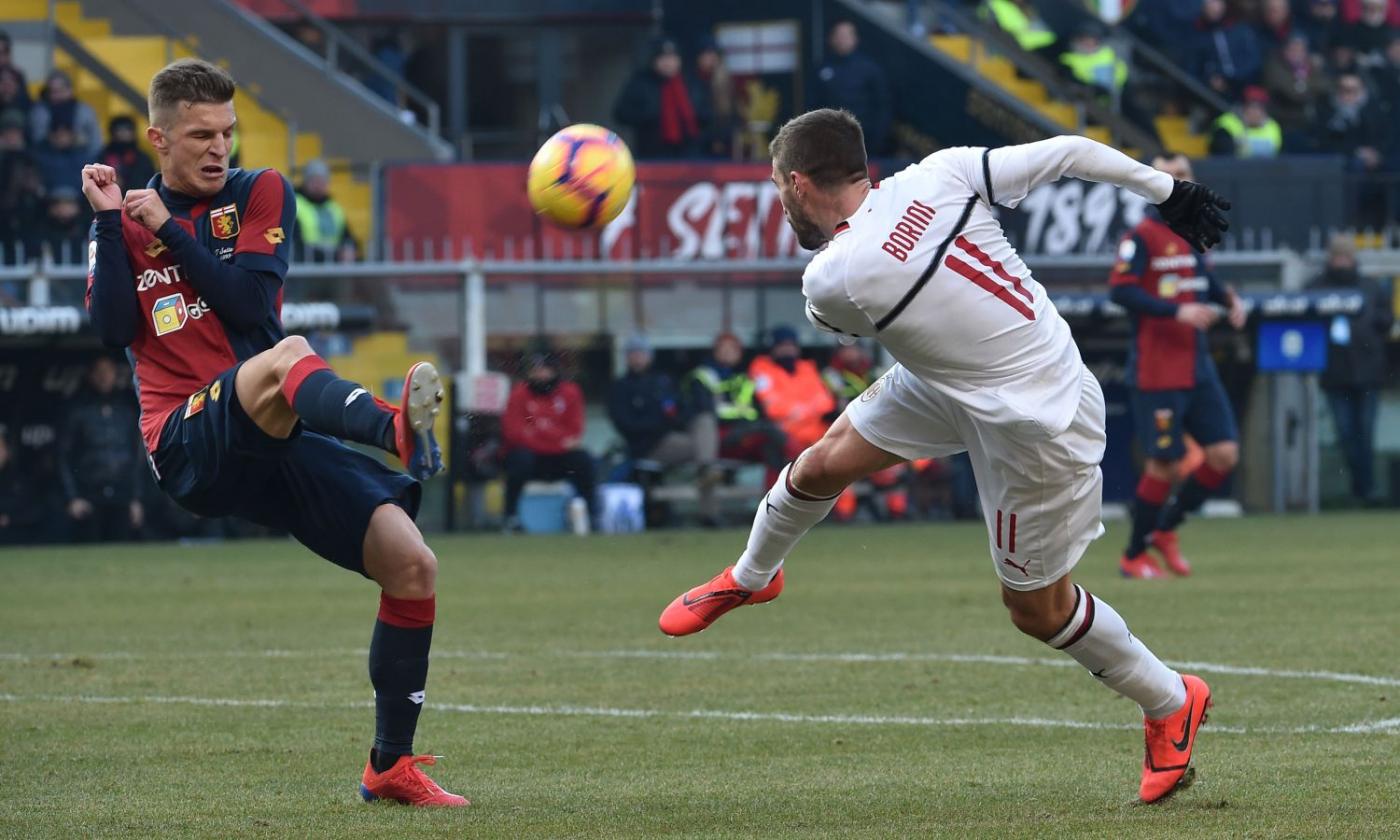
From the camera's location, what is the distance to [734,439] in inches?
715

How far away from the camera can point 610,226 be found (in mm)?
18875

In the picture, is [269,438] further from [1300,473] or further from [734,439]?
[1300,473]

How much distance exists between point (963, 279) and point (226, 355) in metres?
1.99

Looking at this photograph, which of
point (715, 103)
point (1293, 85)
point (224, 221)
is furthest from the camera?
point (1293, 85)

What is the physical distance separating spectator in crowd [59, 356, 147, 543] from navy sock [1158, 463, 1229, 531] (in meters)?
8.10

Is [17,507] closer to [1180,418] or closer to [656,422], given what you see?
[656,422]

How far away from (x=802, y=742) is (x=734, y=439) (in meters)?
11.3

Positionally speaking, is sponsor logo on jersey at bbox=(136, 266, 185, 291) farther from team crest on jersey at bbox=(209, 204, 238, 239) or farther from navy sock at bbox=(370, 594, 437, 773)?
navy sock at bbox=(370, 594, 437, 773)

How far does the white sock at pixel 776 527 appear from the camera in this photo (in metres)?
6.35

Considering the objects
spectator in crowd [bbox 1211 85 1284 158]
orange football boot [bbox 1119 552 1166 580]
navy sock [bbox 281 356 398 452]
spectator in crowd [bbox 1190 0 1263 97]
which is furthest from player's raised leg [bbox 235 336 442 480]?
spectator in crowd [bbox 1190 0 1263 97]

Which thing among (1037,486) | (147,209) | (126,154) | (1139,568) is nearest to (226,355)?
(147,209)

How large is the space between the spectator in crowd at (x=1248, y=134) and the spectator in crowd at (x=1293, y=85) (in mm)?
688

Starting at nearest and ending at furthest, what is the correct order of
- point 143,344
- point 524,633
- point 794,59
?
1. point 143,344
2. point 524,633
3. point 794,59

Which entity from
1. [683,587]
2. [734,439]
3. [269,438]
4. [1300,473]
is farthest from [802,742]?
[1300,473]
